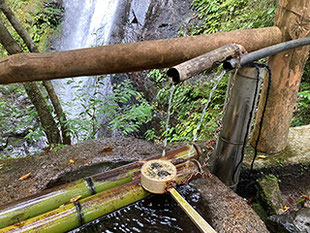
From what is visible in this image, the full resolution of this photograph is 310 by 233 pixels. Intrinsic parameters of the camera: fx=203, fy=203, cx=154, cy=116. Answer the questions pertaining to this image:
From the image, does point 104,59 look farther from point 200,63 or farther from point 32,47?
point 32,47

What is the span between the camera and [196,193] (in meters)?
1.75

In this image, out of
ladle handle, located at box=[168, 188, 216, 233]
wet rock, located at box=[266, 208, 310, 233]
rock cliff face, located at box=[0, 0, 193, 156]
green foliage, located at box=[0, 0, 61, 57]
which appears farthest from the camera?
green foliage, located at box=[0, 0, 61, 57]

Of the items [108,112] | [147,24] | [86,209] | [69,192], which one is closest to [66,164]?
[69,192]

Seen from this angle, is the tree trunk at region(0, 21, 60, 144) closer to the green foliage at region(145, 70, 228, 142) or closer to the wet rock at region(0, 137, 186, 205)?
the wet rock at region(0, 137, 186, 205)

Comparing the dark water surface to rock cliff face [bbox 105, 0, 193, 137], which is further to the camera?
rock cliff face [bbox 105, 0, 193, 137]

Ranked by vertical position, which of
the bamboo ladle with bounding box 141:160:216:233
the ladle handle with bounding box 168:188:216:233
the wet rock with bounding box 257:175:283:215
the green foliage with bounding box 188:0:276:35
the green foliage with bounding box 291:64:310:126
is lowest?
the wet rock with bounding box 257:175:283:215

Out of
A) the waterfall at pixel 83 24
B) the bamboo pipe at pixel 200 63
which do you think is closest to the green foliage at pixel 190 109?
the bamboo pipe at pixel 200 63

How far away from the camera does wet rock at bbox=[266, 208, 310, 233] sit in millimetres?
1647

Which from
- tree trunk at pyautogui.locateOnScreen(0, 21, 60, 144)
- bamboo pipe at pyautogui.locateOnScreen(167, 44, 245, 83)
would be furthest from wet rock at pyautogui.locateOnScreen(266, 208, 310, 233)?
tree trunk at pyautogui.locateOnScreen(0, 21, 60, 144)

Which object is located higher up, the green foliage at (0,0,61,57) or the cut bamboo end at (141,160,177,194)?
the green foliage at (0,0,61,57)

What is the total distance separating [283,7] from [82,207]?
8.38ft

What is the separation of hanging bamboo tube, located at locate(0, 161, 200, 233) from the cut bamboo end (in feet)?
0.39

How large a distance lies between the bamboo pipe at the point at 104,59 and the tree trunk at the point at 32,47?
2.32 metres

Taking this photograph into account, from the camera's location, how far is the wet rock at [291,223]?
1.65 metres
